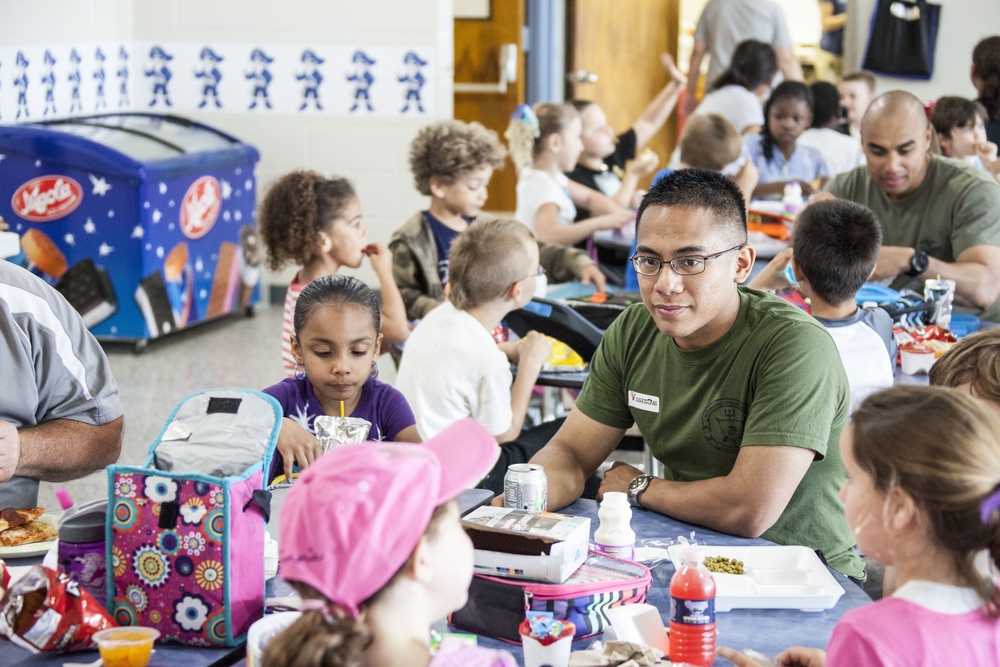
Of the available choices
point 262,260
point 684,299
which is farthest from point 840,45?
point 684,299

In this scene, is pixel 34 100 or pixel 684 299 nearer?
pixel 684 299

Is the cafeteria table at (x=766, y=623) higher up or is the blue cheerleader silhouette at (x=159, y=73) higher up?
the blue cheerleader silhouette at (x=159, y=73)

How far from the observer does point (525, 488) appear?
2150 mm

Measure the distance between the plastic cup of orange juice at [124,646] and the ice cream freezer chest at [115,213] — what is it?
4.59m

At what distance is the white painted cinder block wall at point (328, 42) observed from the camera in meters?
6.88

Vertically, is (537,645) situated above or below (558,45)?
below

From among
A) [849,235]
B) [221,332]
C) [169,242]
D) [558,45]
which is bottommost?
[221,332]

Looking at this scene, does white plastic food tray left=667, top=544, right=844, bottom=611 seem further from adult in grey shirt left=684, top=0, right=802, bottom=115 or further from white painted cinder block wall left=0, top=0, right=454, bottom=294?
adult in grey shirt left=684, top=0, right=802, bottom=115

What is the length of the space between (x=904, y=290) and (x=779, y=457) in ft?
6.14

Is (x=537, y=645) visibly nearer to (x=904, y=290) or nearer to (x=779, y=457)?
(x=779, y=457)

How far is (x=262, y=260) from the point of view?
729 centimetres

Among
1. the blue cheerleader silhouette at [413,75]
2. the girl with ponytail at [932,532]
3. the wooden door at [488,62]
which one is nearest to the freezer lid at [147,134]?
the blue cheerleader silhouette at [413,75]

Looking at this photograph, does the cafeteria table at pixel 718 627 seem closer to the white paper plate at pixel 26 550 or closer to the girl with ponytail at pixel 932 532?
the white paper plate at pixel 26 550

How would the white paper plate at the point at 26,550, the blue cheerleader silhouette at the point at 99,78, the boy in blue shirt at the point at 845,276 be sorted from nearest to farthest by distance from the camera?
the white paper plate at the point at 26,550
the boy in blue shirt at the point at 845,276
the blue cheerleader silhouette at the point at 99,78
